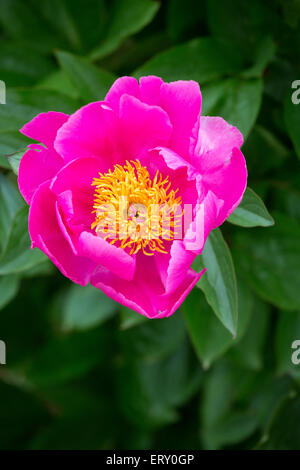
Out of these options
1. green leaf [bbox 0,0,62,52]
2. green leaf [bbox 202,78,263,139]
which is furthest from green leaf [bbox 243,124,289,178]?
green leaf [bbox 0,0,62,52]

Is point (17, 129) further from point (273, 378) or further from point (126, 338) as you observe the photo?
point (273, 378)

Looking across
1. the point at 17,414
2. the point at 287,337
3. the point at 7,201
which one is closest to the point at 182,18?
the point at 7,201

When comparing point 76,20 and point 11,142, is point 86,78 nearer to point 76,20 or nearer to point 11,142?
point 11,142

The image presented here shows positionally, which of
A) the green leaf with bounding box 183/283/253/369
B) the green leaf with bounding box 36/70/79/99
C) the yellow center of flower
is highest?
the green leaf with bounding box 36/70/79/99

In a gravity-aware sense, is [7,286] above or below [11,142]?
below

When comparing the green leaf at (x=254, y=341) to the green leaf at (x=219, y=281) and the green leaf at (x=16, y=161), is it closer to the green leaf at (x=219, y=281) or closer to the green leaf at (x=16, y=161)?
the green leaf at (x=219, y=281)

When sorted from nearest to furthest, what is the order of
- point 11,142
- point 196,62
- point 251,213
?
point 251,213, point 11,142, point 196,62

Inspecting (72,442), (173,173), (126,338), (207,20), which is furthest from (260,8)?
(72,442)

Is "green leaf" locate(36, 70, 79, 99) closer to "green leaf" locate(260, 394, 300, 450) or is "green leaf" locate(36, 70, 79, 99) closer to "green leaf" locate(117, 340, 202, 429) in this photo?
"green leaf" locate(117, 340, 202, 429)
